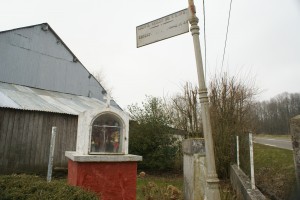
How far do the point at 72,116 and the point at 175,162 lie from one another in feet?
21.2

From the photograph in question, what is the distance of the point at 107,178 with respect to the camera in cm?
562

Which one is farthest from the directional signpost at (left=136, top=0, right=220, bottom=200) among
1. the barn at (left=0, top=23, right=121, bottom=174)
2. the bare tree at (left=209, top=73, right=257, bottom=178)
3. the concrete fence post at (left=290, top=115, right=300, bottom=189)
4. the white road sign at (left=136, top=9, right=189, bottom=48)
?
the barn at (left=0, top=23, right=121, bottom=174)

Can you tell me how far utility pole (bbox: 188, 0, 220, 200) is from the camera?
310 centimetres

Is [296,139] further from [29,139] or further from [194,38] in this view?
[29,139]

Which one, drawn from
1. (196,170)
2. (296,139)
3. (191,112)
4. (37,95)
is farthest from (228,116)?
(37,95)

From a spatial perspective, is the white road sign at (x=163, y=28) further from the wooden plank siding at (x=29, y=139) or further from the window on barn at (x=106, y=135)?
the wooden plank siding at (x=29, y=139)

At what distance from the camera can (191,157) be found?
5.97 metres

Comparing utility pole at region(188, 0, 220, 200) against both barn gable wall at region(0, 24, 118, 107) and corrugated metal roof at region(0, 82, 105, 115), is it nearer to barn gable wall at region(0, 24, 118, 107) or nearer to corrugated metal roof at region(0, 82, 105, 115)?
corrugated metal roof at region(0, 82, 105, 115)

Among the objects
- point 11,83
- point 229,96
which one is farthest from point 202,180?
point 11,83

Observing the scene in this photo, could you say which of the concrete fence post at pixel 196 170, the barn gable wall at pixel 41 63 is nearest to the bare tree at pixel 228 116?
the concrete fence post at pixel 196 170

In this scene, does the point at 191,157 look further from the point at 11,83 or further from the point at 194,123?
the point at 11,83

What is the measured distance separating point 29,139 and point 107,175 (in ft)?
29.0

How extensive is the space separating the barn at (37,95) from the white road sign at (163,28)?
10.1 meters

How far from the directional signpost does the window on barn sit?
8.98 ft
